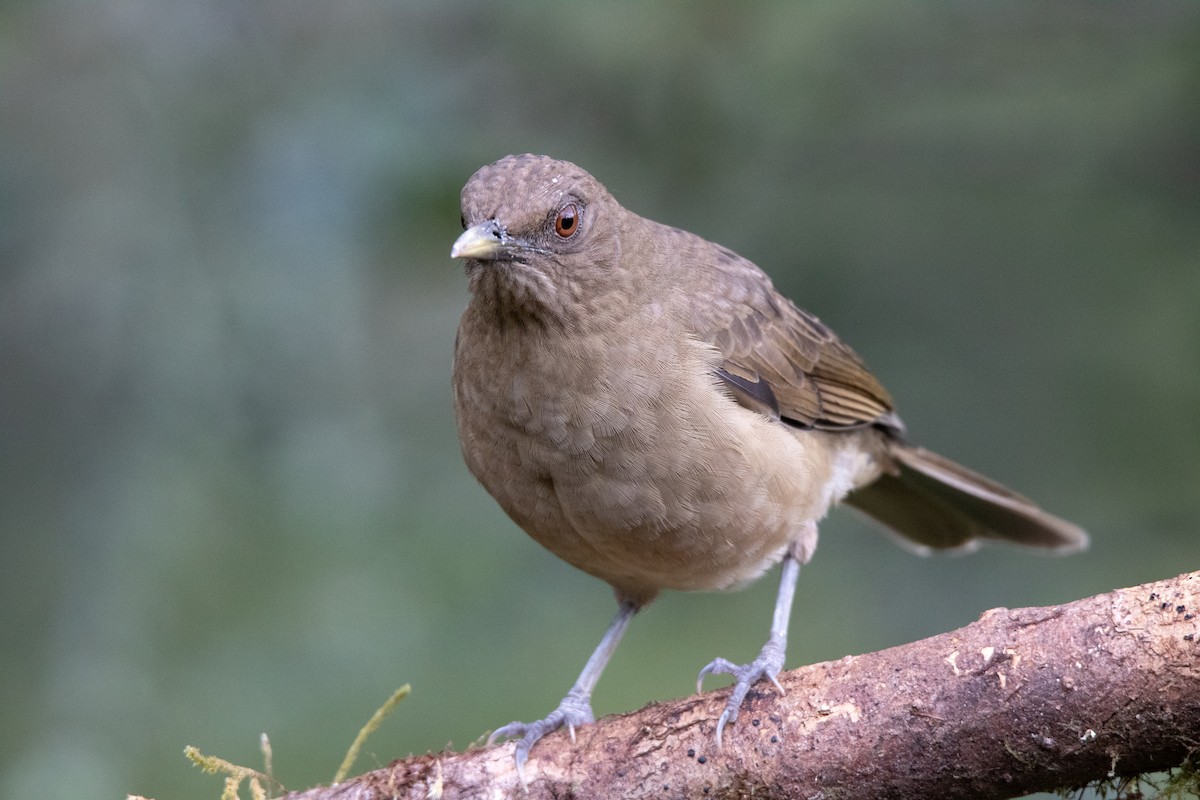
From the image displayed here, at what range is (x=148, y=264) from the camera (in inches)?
184

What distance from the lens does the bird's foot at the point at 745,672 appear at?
3.54 meters

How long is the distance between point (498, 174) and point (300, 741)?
2016 mm

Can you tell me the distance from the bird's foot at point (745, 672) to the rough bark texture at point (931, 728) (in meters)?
0.03

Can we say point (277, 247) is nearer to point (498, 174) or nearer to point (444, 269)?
point (444, 269)

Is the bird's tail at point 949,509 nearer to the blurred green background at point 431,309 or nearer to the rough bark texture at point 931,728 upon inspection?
the blurred green background at point 431,309

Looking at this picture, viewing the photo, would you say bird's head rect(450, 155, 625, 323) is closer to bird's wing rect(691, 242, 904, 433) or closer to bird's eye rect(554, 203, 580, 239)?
bird's eye rect(554, 203, 580, 239)

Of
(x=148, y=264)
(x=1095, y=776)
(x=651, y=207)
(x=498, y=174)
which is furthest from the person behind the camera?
(x=651, y=207)

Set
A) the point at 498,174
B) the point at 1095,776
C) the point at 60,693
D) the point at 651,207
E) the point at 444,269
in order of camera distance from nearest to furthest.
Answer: the point at 1095,776 < the point at 498,174 < the point at 60,693 < the point at 444,269 < the point at 651,207

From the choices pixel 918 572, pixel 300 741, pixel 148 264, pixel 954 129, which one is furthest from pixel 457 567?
pixel 954 129

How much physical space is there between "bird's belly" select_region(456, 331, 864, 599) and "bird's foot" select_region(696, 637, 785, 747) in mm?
348

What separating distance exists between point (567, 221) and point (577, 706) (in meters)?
1.58

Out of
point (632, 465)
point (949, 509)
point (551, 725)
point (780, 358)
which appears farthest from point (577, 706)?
point (949, 509)

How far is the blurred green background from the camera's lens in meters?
4.57

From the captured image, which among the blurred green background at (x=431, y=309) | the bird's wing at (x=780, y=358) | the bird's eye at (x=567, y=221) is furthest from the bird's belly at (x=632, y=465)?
the blurred green background at (x=431, y=309)
